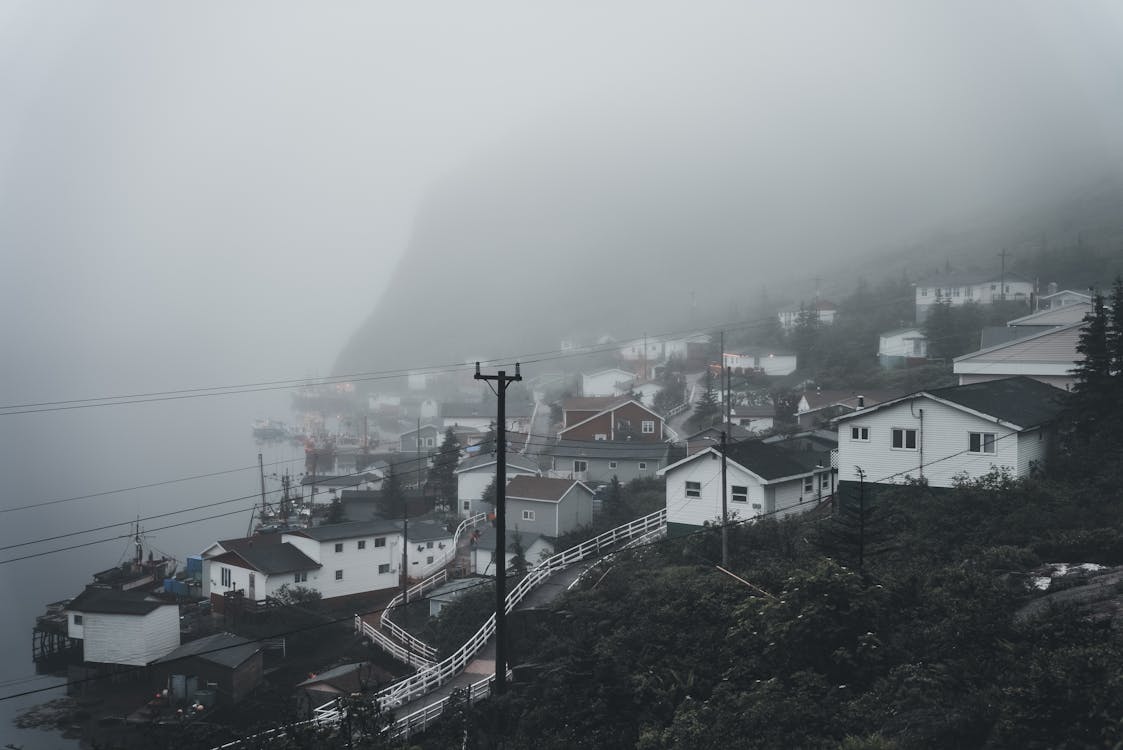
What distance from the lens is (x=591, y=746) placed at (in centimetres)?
1177

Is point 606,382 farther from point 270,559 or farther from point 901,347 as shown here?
point 270,559

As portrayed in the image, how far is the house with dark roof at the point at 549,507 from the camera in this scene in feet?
112

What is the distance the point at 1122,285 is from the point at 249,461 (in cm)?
8818

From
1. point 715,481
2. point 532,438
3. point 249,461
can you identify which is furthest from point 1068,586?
point 249,461

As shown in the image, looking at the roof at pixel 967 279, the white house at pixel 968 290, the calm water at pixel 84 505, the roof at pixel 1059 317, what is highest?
the roof at pixel 967 279

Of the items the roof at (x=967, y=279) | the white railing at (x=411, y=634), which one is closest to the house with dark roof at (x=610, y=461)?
the white railing at (x=411, y=634)

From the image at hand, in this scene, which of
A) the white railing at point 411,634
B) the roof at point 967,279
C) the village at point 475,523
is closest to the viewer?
the village at point 475,523

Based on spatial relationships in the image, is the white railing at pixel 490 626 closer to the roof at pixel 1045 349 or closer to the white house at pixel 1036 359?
the white house at pixel 1036 359

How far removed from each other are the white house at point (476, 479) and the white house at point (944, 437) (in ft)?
64.7

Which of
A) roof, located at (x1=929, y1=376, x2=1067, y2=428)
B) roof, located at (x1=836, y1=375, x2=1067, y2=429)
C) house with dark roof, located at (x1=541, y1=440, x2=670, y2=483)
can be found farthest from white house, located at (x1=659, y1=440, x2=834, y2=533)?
house with dark roof, located at (x1=541, y1=440, x2=670, y2=483)

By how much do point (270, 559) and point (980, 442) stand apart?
81.0 feet

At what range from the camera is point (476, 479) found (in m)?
41.9

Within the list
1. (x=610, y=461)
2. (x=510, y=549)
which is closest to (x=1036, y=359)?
(x=610, y=461)

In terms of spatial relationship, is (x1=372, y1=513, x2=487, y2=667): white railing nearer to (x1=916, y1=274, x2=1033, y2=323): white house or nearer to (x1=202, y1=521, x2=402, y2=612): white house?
(x1=202, y1=521, x2=402, y2=612): white house
